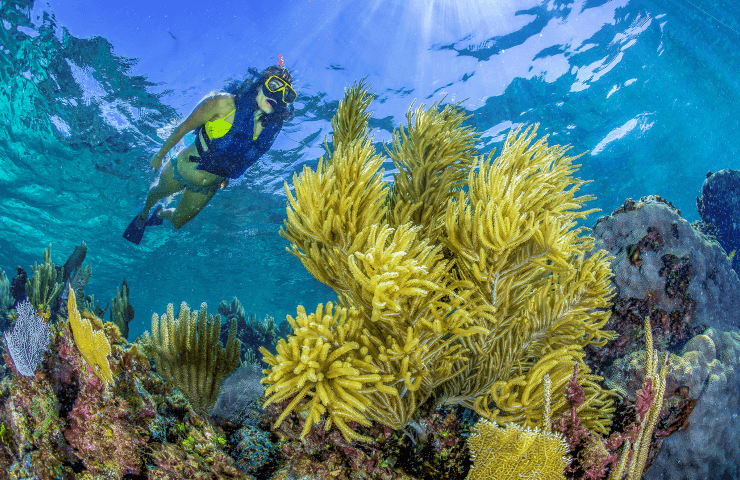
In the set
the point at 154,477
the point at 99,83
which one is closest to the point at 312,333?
the point at 154,477

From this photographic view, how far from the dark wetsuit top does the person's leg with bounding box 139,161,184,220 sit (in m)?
1.31

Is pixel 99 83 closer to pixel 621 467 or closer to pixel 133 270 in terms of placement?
pixel 621 467

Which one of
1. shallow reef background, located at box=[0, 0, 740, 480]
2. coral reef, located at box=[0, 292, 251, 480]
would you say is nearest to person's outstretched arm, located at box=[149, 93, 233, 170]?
shallow reef background, located at box=[0, 0, 740, 480]

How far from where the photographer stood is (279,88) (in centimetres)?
562

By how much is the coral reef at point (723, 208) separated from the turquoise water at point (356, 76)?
7.14 meters

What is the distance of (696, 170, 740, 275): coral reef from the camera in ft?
29.6

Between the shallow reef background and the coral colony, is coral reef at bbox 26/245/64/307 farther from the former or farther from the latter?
the coral colony

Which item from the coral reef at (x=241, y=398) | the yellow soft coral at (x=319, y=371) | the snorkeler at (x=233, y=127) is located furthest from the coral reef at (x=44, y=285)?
the yellow soft coral at (x=319, y=371)

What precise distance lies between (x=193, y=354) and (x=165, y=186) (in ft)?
19.0

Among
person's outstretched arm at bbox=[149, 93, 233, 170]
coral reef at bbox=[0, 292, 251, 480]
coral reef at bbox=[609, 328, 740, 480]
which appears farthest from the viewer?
person's outstretched arm at bbox=[149, 93, 233, 170]

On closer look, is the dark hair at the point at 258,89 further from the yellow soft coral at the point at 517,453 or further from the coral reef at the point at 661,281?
the yellow soft coral at the point at 517,453

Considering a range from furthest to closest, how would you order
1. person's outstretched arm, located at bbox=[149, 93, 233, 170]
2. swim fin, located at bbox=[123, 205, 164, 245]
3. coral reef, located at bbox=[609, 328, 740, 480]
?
swim fin, located at bbox=[123, 205, 164, 245], person's outstretched arm, located at bbox=[149, 93, 233, 170], coral reef, located at bbox=[609, 328, 740, 480]

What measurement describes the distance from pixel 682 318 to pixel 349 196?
15.4 feet

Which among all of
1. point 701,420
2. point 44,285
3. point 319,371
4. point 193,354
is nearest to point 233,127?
point 193,354
